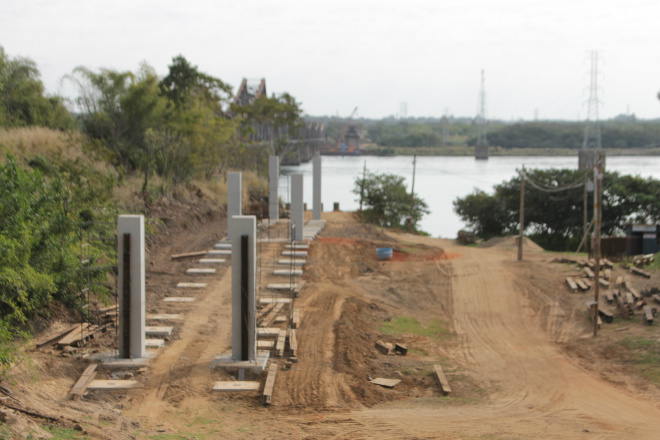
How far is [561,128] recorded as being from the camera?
273 ft

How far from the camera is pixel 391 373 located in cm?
1063

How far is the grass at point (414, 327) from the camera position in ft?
45.4

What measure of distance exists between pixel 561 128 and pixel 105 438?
84.4 meters

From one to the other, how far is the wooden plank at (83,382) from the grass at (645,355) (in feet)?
29.5

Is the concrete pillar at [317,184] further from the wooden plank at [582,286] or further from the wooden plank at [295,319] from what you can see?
the wooden plank at [295,319]

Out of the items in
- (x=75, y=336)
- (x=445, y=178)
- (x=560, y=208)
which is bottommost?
(x=75, y=336)

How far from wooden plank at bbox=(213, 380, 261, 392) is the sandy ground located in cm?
17

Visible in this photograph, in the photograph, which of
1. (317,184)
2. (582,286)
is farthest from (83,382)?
(317,184)

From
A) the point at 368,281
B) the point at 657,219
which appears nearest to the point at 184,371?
the point at 368,281

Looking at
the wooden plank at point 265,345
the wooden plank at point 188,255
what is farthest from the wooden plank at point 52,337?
the wooden plank at point 188,255

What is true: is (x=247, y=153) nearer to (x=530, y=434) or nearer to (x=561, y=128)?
(x=530, y=434)

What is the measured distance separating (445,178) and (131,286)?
235 feet

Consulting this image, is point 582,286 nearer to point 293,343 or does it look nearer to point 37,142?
point 293,343

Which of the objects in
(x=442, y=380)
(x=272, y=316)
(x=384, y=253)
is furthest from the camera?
(x=384, y=253)
